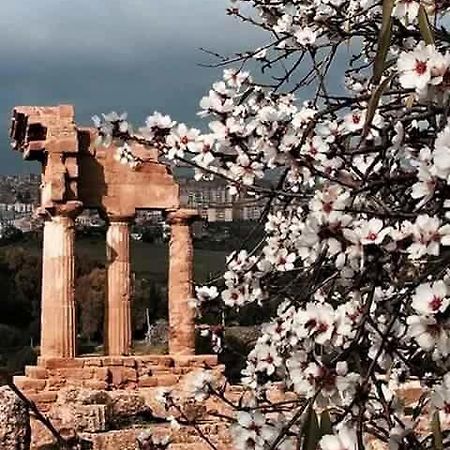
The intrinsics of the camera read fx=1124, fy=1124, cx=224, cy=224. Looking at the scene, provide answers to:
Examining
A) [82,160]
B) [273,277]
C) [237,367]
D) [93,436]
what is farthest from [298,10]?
[237,367]

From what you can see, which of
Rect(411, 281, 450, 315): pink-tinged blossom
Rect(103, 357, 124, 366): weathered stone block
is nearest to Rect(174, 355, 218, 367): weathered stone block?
Rect(103, 357, 124, 366): weathered stone block

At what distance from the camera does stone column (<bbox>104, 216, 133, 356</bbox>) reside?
855 inches

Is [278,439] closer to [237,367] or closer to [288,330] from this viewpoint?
[288,330]

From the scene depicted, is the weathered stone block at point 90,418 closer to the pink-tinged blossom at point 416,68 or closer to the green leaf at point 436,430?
the green leaf at point 436,430

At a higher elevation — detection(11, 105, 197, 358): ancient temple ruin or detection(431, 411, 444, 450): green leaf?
detection(11, 105, 197, 358): ancient temple ruin

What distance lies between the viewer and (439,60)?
241cm

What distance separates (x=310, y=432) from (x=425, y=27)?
37.1 inches

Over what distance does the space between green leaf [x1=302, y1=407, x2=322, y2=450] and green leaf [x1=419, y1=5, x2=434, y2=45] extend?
0.86m

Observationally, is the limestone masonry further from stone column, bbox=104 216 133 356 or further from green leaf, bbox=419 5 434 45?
green leaf, bbox=419 5 434 45

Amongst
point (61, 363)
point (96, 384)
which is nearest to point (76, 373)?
point (61, 363)

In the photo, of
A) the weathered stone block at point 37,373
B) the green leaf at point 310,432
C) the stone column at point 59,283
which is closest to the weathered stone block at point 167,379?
the stone column at point 59,283

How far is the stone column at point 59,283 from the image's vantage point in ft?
68.5

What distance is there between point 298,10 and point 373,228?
2.64 meters

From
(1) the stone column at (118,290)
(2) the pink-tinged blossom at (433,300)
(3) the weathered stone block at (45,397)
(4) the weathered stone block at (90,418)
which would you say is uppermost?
(1) the stone column at (118,290)
